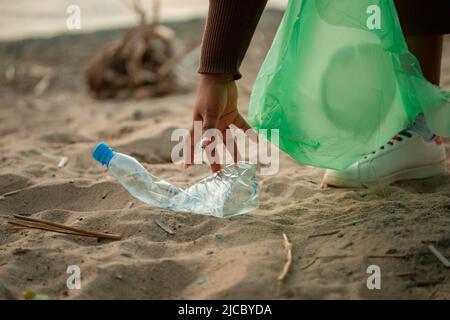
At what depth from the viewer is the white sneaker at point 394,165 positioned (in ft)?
7.31

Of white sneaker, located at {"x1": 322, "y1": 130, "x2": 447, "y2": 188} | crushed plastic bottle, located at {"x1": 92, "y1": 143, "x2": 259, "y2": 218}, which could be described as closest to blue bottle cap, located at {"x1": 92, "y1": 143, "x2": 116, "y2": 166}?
crushed plastic bottle, located at {"x1": 92, "y1": 143, "x2": 259, "y2": 218}

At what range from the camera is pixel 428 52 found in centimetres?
216

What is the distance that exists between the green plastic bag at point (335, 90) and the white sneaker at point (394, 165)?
0.43ft

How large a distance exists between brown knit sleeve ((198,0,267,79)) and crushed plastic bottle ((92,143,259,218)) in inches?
13.6

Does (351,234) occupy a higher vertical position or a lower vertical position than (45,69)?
lower

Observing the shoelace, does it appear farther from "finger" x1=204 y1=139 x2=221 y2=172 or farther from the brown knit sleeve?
the brown knit sleeve

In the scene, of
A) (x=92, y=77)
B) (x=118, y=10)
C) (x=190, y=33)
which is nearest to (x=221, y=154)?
(x=92, y=77)

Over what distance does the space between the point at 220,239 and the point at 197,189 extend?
1.25 ft

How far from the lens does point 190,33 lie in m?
5.65

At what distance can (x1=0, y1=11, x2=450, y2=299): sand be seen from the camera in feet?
5.14

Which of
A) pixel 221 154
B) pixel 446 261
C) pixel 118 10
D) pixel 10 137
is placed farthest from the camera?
pixel 118 10

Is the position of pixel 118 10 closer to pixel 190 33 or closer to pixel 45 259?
pixel 190 33

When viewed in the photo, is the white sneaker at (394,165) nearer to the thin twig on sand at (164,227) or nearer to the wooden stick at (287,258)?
the wooden stick at (287,258)
